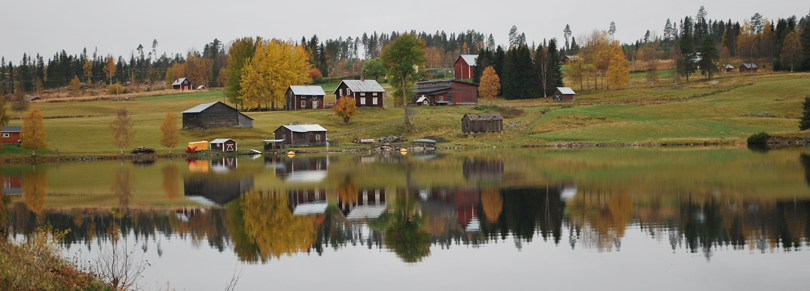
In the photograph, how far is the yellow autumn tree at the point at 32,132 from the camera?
5973 cm

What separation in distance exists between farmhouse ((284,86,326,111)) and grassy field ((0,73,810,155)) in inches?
151

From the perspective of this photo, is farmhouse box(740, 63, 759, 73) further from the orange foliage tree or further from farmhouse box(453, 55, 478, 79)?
the orange foliage tree

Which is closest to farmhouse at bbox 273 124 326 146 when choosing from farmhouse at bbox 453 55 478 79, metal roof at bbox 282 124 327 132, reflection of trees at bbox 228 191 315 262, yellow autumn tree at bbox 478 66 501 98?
metal roof at bbox 282 124 327 132

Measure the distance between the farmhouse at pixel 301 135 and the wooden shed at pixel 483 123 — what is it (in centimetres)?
1758

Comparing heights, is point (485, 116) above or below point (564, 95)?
below

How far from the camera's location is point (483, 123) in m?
72.5

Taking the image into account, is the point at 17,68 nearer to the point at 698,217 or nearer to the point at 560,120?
the point at 560,120

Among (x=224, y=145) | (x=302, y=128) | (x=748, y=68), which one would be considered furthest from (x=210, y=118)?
(x=748, y=68)

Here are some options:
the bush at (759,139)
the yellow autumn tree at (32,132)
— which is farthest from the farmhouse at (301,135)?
the bush at (759,139)

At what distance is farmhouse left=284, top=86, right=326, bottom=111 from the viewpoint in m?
89.1

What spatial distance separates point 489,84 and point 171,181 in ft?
223

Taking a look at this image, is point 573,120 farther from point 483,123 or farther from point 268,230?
point 268,230

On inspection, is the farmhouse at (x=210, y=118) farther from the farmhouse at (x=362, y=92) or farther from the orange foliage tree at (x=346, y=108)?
the farmhouse at (x=362, y=92)

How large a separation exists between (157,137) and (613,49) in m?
74.3
